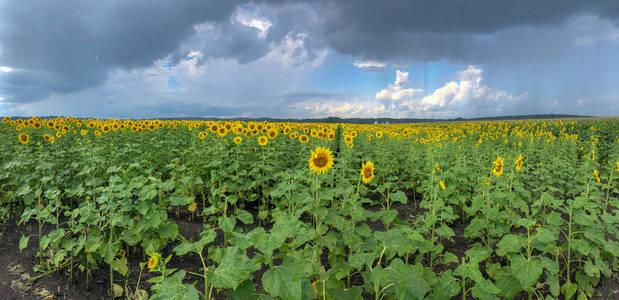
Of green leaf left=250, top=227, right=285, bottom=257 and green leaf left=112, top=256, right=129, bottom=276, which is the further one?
green leaf left=112, top=256, right=129, bottom=276

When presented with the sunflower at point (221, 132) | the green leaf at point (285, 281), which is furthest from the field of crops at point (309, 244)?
the sunflower at point (221, 132)

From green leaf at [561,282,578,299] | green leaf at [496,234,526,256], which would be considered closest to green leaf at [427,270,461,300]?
green leaf at [496,234,526,256]

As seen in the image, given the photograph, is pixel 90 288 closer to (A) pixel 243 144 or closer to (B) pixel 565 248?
(A) pixel 243 144

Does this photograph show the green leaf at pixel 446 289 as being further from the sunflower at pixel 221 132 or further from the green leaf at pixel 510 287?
the sunflower at pixel 221 132

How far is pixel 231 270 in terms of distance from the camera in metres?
1.70

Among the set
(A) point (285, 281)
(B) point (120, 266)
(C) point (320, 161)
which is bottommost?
(B) point (120, 266)

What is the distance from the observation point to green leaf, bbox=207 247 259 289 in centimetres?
162

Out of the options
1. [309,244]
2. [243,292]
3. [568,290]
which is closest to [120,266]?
[309,244]

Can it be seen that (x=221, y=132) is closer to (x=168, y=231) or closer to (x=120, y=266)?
(x=168, y=231)

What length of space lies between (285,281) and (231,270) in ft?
1.03

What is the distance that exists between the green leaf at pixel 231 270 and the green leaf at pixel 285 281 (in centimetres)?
12

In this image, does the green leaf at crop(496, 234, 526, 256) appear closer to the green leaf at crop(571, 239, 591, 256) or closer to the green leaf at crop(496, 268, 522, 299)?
the green leaf at crop(496, 268, 522, 299)

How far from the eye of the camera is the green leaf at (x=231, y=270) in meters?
1.62

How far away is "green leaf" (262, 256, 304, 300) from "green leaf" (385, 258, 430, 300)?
2.61ft
